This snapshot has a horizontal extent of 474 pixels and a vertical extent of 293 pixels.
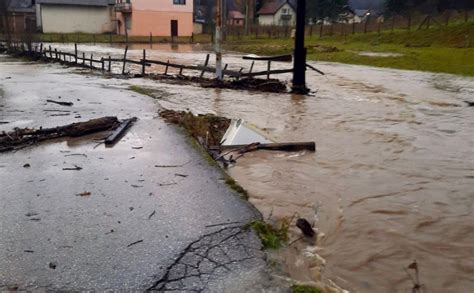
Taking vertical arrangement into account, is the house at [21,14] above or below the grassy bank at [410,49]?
above

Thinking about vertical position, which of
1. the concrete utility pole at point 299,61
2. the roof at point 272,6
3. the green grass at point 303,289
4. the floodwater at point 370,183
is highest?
the roof at point 272,6

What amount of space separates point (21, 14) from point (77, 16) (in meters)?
8.80

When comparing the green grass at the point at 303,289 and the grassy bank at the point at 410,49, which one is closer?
the green grass at the point at 303,289

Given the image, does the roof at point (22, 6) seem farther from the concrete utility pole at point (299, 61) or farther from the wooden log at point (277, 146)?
the wooden log at point (277, 146)

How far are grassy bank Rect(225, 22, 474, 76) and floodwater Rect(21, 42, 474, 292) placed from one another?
1277 centimetres

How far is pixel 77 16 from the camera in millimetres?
67812

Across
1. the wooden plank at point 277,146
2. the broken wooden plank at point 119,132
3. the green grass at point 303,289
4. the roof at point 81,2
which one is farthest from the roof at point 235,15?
the green grass at point 303,289

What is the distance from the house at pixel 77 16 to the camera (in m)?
65.9

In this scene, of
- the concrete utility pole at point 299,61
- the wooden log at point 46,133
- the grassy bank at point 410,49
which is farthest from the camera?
the grassy bank at point 410,49

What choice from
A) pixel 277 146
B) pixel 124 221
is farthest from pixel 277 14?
pixel 124 221

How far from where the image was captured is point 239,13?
334ft

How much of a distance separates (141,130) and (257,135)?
247 centimetres

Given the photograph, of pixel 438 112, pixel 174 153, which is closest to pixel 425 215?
pixel 174 153

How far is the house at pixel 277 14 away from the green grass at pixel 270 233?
9000 centimetres
